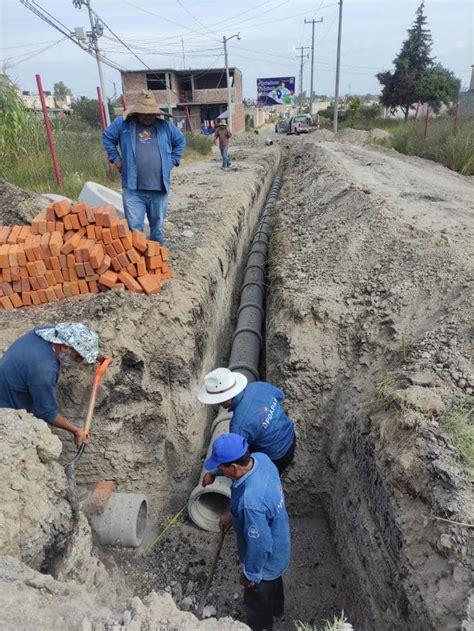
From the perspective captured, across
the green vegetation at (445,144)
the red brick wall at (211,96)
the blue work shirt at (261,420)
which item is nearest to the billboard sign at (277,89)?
the red brick wall at (211,96)

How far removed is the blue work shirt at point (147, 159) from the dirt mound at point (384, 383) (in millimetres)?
2111

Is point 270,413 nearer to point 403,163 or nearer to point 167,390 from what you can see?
point 167,390

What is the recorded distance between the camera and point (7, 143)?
27.8ft

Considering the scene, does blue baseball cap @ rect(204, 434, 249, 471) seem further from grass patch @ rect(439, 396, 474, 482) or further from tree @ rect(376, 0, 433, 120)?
tree @ rect(376, 0, 433, 120)

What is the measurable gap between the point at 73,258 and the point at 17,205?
8.88 feet

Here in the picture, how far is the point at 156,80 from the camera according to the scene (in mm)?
38031

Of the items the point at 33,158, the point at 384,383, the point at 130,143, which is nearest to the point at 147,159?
the point at 130,143

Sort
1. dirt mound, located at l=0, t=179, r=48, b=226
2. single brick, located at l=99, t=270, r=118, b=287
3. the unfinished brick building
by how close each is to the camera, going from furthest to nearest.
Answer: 1. the unfinished brick building
2. dirt mound, located at l=0, t=179, r=48, b=226
3. single brick, located at l=99, t=270, r=118, b=287

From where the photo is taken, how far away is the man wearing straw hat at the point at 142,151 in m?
4.83

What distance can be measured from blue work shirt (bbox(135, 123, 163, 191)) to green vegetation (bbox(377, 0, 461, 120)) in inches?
1224

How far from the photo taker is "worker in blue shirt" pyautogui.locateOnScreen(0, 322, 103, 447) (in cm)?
326

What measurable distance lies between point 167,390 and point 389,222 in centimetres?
383

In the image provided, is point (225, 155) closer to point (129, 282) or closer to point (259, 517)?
point (129, 282)

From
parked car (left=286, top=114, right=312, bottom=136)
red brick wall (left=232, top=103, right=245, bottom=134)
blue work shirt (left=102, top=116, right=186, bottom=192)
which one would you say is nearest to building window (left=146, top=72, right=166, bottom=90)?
red brick wall (left=232, top=103, right=245, bottom=134)
